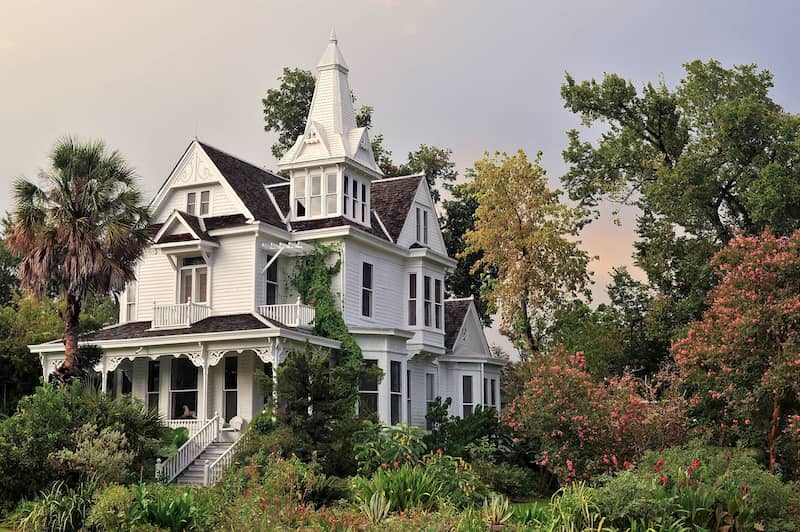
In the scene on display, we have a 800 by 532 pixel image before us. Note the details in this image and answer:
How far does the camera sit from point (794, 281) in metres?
24.3

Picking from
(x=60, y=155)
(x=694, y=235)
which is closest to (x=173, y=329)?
(x=60, y=155)

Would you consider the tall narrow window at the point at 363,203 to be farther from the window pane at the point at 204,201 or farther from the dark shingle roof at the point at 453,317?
the dark shingle roof at the point at 453,317

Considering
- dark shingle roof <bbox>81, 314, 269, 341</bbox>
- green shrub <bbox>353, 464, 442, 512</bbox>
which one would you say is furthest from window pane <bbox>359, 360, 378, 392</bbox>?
green shrub <bbox>353, 464, 442, 512</bbox>

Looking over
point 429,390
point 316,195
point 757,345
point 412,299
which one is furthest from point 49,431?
point 429,390

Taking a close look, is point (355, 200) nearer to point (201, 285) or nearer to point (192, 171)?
point (192, 171)

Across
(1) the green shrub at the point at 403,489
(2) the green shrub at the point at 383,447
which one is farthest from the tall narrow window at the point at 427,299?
(1) the green shrub at the point at 403,489

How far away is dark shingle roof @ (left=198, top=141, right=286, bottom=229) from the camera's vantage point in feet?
106

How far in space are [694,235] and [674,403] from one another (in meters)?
12.6

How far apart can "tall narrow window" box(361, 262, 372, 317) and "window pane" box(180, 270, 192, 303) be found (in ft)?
19.2

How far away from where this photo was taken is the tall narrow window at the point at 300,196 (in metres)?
34.1

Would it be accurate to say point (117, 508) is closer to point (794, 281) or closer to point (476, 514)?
point (476, 514)

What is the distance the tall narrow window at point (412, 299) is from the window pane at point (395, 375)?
348 centimetres

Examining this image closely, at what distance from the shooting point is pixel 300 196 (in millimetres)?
34188

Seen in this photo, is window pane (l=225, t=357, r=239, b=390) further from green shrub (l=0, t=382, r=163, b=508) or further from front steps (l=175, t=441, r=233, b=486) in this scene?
green shrub (l=0, t=382, r=163, b=508)
